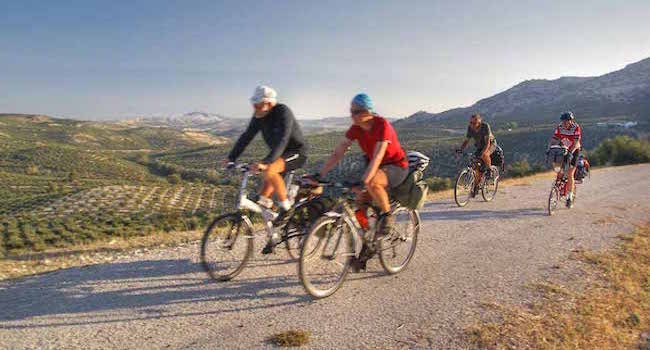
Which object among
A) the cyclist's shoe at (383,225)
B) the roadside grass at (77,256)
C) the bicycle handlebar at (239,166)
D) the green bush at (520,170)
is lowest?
the green bush at (520,170)

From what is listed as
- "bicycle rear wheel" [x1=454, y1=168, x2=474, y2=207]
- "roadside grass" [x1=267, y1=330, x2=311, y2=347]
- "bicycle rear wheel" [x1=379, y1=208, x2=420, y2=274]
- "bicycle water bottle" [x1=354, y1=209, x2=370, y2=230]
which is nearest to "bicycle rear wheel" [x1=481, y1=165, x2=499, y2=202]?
"bicycle rear wheel" [x1=454, y1=168, x2=474, y2=207]

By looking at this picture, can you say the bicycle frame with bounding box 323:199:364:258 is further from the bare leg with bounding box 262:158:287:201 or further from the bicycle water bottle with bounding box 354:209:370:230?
the bare leg with bounding box 262:158:287:201

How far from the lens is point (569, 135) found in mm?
9594

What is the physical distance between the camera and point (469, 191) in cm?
1104

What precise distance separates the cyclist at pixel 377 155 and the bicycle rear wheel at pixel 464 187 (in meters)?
5.92

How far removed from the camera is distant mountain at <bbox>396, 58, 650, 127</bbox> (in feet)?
418

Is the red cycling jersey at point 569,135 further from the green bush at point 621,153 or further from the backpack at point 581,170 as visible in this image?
the green bush at point 621,153

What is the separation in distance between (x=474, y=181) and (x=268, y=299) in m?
8.09

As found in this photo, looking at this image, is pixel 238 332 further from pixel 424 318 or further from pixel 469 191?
pixel 469 191

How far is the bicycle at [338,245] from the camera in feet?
14.6

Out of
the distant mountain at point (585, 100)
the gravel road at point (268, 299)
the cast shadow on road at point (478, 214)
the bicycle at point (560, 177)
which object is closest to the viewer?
the gravel road at point (268, 299)

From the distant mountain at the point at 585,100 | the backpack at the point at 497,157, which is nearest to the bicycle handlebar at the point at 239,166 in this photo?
the backpack at the point at 497,157

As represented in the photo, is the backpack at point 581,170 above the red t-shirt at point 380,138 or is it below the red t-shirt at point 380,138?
below

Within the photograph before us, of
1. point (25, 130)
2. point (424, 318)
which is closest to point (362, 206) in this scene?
point (424, 318)
